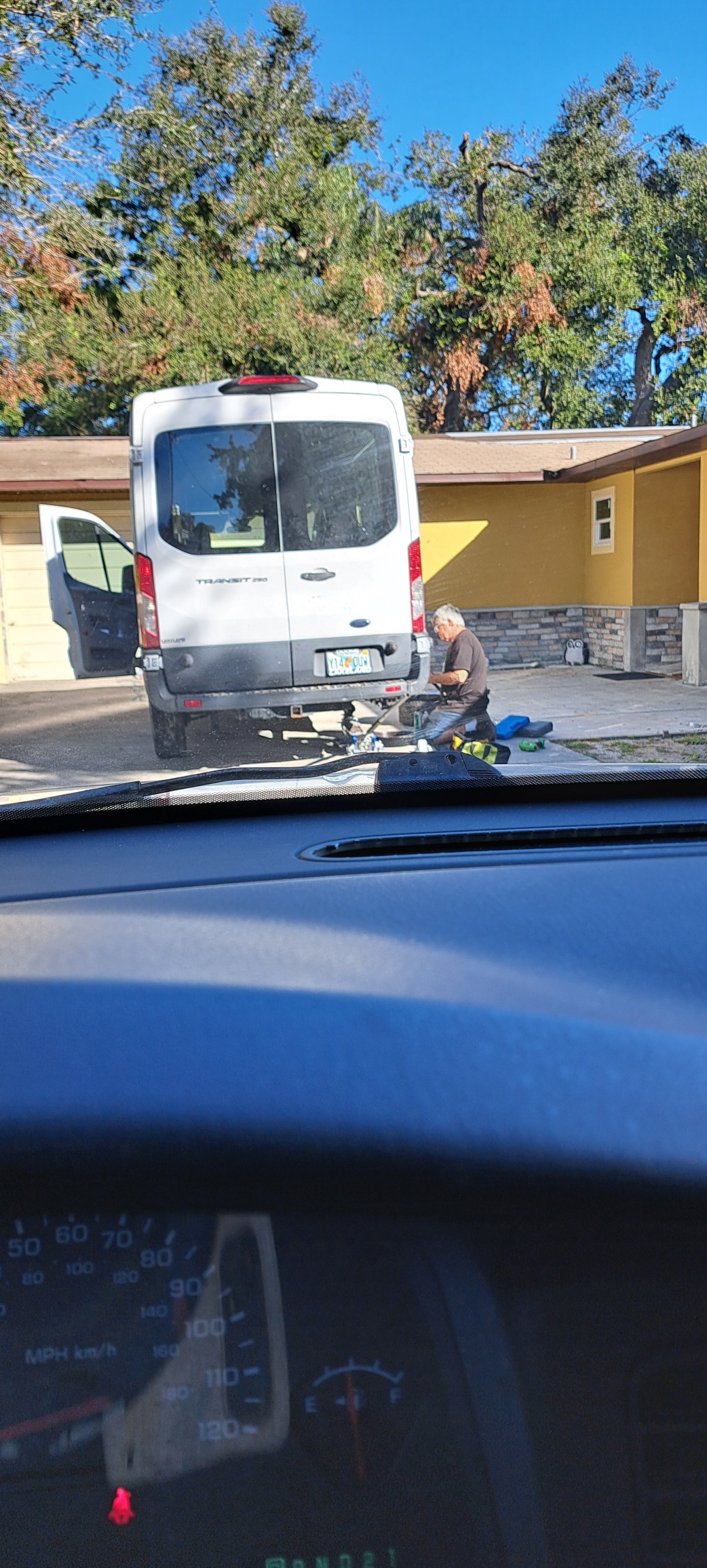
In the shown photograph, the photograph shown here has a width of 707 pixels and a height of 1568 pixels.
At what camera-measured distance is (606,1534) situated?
109 centimetres

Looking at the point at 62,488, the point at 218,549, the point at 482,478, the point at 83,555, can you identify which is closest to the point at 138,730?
the point at 83,555

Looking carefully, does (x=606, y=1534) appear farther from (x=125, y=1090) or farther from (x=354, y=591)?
(x=354, y=591)

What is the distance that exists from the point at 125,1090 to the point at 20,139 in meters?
3.93

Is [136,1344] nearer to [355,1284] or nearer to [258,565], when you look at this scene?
[355,1284]

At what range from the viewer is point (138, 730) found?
2539 millimetres

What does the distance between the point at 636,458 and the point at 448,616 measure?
107 inches

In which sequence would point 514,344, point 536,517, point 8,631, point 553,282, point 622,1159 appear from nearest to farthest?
point 622,1159 → point 8,631 → point 553,282 → point 514,344 → point 536,517

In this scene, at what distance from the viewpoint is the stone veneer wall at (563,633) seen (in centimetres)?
321

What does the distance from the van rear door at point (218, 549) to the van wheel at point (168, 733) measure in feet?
0.26

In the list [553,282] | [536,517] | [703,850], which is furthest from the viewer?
[536,517]

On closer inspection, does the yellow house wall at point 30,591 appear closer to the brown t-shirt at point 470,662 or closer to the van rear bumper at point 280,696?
the van rear bumper at point 280,696

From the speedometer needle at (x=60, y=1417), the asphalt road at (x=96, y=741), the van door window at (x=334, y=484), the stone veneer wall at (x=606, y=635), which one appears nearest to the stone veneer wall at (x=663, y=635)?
the stone veneer wall at (x=606, y=635)

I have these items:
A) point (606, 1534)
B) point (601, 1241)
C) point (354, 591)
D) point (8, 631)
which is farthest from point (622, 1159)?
point (8, 631)

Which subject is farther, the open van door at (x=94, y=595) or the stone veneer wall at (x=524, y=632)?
the stone veneer wall at (x=524, y=632)
